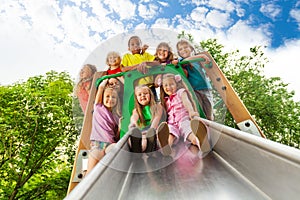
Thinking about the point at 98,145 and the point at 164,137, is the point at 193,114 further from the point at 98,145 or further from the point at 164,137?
the point at 98,145

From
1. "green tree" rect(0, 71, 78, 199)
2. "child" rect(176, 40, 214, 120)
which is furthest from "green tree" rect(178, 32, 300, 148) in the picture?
"child" rect(176, 40, 214, 120)

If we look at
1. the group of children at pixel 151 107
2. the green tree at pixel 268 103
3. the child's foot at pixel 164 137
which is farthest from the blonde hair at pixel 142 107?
the green tree at pixel 268 103

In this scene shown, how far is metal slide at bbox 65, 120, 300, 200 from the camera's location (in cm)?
69

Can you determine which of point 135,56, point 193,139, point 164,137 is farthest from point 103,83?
point 193,139

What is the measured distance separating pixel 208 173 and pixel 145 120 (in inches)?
19.1

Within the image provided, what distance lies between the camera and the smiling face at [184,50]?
1497mm

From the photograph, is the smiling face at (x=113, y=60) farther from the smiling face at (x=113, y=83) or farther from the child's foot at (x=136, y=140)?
the child's foot at (x=136, y=140)

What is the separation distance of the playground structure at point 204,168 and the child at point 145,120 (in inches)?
1.7

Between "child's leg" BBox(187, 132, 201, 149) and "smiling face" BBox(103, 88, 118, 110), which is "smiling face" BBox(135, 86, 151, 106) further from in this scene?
"child's leg" BBox(187, 132, 201, 149)

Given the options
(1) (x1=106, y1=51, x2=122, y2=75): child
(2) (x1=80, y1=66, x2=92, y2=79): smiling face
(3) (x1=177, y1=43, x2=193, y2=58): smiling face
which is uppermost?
(3) (x1=177, y1=43, x2=193, y2=58): smiling face

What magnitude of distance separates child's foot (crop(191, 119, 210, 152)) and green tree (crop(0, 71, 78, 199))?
306 centimetres

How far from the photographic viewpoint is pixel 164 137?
1.35m

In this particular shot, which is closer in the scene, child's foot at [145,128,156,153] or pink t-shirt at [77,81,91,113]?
child's foot at [145,128,156,153]

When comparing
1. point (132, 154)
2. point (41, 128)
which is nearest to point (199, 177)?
point (132, 154)
